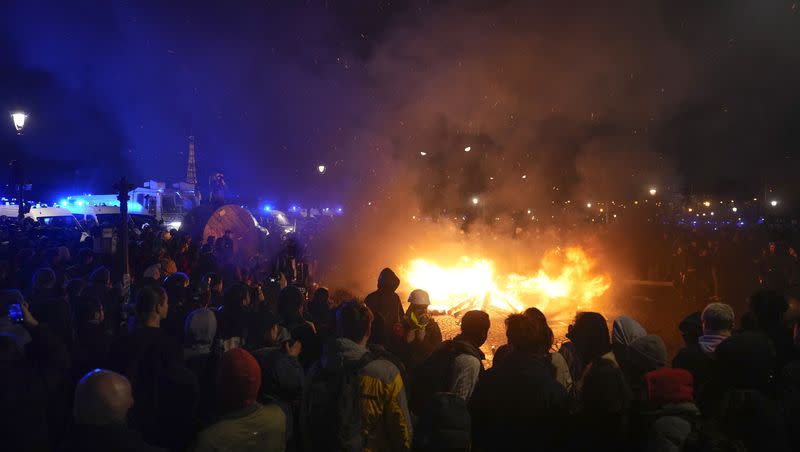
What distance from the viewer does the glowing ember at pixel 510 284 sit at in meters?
13.2

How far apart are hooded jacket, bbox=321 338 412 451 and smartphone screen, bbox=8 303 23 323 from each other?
11.3 feet

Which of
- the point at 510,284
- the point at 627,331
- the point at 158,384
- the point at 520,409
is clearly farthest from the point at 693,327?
the point at 510,284

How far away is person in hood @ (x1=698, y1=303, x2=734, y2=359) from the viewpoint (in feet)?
12.0

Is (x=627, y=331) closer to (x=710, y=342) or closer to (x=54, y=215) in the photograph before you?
(x=710, y=342)

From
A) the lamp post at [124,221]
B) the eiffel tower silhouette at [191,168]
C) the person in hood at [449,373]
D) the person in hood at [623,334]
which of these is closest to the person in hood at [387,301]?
the person in hood at [449,373]

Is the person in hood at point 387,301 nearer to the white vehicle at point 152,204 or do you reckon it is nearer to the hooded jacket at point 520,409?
the hooded jacket at point 520,409

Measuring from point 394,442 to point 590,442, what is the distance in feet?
3.61

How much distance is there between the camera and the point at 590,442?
2.82 m

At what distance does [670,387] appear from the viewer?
2572 mm

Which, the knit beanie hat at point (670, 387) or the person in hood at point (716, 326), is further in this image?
the person in hood at point (716, 326)

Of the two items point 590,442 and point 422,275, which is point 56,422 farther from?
point 422,275

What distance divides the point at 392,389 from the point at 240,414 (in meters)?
0.83

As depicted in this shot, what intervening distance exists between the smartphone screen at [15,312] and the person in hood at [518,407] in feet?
13.6

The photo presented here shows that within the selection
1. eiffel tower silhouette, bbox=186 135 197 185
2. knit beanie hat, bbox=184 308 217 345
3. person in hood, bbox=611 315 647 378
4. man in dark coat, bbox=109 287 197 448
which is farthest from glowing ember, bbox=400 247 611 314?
eiffel tower silhouette, bbox=186 135 197 185
